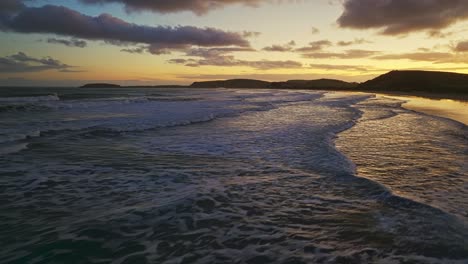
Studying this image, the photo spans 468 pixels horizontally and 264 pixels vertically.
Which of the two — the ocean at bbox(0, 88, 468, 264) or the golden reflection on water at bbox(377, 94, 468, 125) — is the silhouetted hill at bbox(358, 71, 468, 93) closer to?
the golden reflection on water at bbox(377, 94, 468, 125)

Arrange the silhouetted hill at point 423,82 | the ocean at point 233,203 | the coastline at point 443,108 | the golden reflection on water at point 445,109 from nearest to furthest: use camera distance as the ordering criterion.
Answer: the ocean at point 233,203 < the golden reflection on water at point 445,109 < the coastline at point 443,108 < the silhouetted hill at point 423,82

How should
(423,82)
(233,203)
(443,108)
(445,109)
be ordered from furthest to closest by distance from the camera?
1. (423,82)
2. (443,108)
3. (445,109)
4. (233,203)

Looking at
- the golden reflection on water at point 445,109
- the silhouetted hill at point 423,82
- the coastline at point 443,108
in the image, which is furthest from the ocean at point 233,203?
the silhouetted hill at point 423,82

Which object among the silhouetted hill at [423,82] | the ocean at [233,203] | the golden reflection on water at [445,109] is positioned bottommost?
the ocean at [233,203]

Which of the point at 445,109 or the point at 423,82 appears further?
the point at 423,82

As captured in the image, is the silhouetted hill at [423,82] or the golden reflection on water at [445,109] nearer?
the golden reflection on water at [445,109]

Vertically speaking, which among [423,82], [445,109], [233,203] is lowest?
[233,203]

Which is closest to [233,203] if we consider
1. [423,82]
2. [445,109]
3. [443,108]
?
[445,109]

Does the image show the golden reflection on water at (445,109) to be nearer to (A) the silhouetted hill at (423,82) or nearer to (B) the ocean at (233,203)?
(B) the ocean at (233,203)

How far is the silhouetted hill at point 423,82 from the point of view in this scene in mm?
111094

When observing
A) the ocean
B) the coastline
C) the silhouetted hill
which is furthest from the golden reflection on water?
the silhouetted hill

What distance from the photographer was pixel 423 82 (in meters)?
133

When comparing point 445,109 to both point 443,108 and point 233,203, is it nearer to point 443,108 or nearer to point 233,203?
point 443,108

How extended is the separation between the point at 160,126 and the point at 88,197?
12.9 meters
